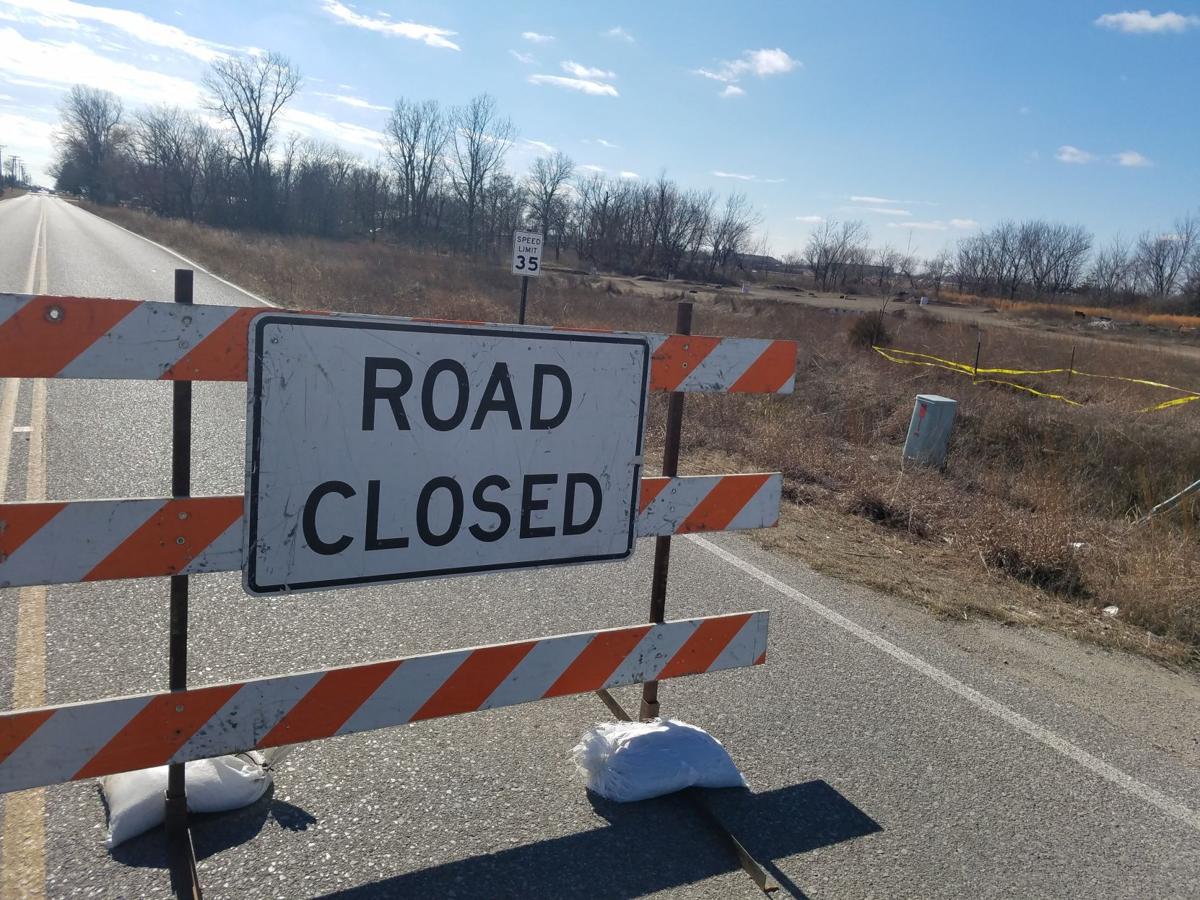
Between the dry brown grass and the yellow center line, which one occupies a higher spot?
the dry brown grass

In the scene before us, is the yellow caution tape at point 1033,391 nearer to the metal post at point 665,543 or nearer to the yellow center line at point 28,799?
the metal post at point 665,543

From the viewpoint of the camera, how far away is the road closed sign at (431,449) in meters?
2.62

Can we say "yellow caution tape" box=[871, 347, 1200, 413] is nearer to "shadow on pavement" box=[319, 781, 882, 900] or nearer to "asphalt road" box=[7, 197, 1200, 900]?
"asphalt road" box=[7, 197, 1200, 900]

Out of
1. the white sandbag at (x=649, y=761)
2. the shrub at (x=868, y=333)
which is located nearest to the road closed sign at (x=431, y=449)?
the white sandbag at (x=649, y=761)

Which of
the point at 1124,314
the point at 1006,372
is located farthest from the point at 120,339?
the point at 1124,314

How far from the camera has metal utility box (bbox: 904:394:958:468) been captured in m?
9.91

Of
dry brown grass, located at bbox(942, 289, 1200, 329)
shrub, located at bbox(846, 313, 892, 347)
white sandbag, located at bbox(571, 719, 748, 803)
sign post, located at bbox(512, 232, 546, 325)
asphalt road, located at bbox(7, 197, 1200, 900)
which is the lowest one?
asphalt road, located at bbox(7, 197, 1200, 900)

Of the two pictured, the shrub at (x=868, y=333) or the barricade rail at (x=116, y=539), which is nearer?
the barricade rail at (x=116, y=539)

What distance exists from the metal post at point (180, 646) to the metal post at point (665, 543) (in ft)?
5.55

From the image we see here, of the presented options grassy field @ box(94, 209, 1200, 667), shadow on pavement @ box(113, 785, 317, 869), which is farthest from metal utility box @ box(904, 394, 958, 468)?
shadow on pavement @ box(113, 785, 317, 869)

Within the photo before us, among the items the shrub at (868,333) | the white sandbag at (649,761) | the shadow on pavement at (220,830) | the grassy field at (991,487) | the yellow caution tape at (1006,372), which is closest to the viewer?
the shadow on pavement at (220,830)

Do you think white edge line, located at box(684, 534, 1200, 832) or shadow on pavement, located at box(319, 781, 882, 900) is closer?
shadow on pavement, located at box(319, 781, 882, 900)

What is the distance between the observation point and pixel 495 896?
2.65 m


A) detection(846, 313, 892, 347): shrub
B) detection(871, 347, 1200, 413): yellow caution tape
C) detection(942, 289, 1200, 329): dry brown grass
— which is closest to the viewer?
detection(871, 347, 1200, 413): yellow caution tape
